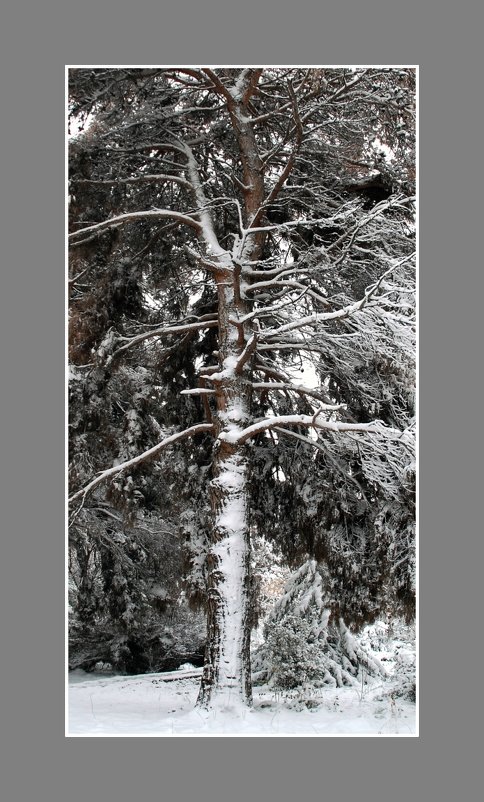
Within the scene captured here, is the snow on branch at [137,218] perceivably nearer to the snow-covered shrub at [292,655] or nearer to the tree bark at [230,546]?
the tree bark at [230,546]

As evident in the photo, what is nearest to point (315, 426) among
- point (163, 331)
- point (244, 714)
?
point (163, 331)

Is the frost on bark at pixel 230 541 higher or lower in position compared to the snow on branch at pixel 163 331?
lower

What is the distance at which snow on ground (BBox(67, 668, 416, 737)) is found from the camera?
617 cm

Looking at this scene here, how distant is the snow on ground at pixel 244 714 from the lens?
617 cm

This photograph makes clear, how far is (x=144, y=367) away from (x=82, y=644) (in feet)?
11.5

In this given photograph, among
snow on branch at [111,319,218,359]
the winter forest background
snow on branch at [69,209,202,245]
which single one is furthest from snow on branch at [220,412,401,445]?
snow on branch at [69,209,202,245]

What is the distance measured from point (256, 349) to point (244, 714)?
126 inches

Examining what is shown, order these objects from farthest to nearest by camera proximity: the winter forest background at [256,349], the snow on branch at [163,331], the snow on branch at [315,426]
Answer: the snow on branch at [163,331] → the winter forest background at [256,349] → the snow on branch at [315,426]

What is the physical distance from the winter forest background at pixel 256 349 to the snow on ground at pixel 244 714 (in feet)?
0.65

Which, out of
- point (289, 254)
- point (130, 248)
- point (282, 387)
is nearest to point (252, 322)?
point (282, 387)

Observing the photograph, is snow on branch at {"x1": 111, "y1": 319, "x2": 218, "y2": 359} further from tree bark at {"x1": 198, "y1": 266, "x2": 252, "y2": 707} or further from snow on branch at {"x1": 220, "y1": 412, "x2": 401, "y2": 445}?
snow on branch at {"x1": 220, "y1": 412, "x2": 401, "y2": 445}

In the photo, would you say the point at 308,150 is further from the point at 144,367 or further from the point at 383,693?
the point at 383,693

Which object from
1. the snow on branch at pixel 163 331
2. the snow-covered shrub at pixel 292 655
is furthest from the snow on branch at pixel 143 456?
the snow-covered shrub at pixel 292 655

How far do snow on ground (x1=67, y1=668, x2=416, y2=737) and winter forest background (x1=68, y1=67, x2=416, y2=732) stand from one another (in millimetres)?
197
